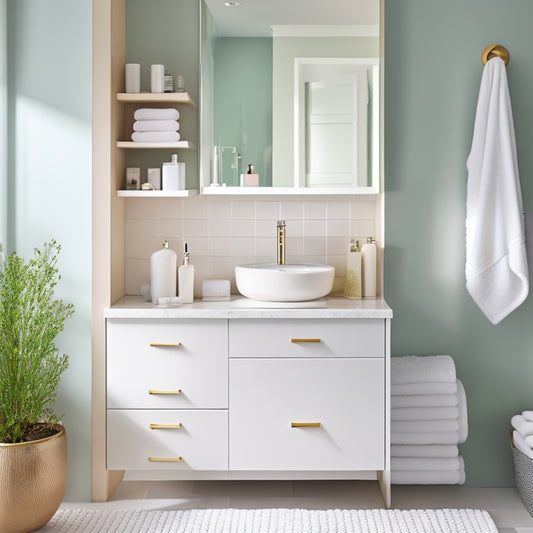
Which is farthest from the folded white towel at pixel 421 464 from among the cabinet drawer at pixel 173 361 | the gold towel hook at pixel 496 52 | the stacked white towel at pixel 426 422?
the gold towel hook at pixel 496 52

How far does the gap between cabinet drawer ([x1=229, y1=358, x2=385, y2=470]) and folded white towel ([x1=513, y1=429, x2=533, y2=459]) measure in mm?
600

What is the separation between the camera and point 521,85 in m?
3.04

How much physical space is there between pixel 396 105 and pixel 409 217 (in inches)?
19.9

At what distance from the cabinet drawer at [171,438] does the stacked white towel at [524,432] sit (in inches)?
48.4

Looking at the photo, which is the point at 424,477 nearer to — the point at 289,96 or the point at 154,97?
the point at 289,96

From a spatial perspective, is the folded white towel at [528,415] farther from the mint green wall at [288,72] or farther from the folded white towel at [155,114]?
the folded white towel at [155,114]

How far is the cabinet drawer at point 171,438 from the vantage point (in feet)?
9.20

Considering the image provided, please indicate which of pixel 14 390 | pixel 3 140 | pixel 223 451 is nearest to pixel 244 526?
pixel 223 451

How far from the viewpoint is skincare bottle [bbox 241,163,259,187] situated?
123 inches

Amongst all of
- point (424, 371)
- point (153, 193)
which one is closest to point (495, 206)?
point (424, 371)

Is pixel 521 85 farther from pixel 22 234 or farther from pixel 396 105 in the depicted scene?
pixel 22 234

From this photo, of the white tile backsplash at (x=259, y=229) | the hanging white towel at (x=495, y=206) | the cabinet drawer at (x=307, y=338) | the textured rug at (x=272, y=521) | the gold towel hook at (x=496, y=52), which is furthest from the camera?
the white tile backsplash at (x=259, y=229)

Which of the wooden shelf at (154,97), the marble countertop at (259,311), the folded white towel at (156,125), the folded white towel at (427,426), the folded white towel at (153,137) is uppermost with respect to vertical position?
the wooden shelf at (154,97)

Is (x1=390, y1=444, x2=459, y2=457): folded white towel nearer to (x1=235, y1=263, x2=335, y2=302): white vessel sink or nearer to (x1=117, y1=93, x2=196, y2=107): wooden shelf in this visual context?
(x1=235, y1=263, x2=335, y2=302): white vessel sink
